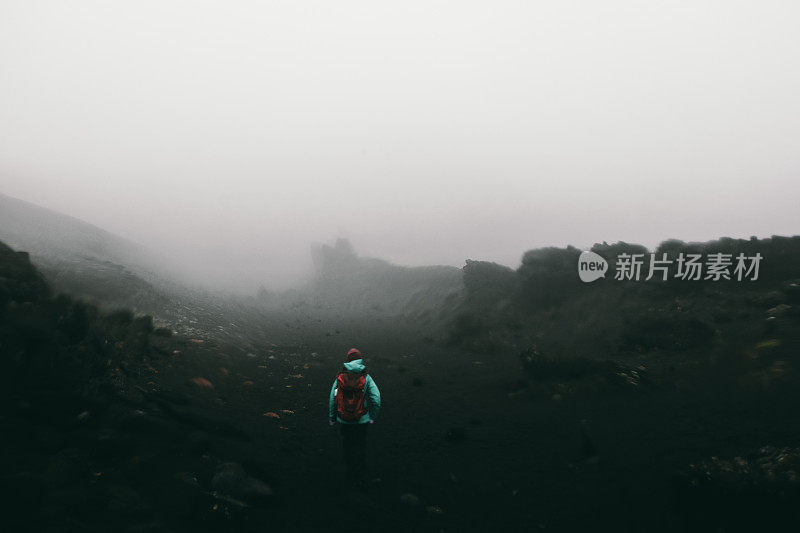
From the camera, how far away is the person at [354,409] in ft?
26.6

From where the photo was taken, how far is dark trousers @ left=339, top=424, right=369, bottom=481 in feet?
27.1

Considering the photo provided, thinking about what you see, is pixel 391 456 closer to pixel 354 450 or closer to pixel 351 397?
pixel 354 450

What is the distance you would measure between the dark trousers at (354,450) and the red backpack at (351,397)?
14.0 inches

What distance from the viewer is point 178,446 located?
8.21 m

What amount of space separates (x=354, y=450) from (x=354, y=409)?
1137mm

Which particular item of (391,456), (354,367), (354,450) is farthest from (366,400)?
(391,456)

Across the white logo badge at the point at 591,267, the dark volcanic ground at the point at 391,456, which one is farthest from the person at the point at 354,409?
the white logo badge at the point at 591,267

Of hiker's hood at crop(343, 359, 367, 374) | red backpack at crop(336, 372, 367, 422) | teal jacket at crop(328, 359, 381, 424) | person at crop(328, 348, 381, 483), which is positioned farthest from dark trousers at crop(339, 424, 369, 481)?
hiker's hood at crop(343, 359, 367, 374)

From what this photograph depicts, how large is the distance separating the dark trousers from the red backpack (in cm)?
36

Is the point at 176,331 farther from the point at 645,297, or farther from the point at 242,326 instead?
the point at 645,297

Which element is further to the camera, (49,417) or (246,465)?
(246,465)

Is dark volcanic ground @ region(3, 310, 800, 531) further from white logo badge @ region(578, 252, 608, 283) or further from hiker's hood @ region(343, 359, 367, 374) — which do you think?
white logo badge @ region(578, 252, 608, 283)

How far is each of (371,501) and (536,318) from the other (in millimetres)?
22311

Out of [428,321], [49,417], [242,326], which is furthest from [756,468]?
[428,321]
